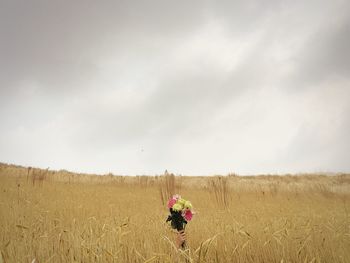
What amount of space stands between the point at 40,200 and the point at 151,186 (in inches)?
269

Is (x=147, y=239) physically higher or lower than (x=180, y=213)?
lower

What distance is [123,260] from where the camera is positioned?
2592 mm

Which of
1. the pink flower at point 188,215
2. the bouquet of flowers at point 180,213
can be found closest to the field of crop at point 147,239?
the bouquet of flowers at point 180,213

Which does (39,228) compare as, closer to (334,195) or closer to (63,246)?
(63,246)

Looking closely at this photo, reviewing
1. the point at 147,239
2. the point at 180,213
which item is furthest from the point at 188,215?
the point at 147,239

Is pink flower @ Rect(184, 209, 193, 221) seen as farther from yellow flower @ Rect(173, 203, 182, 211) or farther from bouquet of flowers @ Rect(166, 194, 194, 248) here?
yellow flower @ Rect(173, 203, 182, 211)

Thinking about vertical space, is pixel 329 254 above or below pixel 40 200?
below

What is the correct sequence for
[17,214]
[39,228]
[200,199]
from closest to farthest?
[39,228] → [17,214] → [200,199]

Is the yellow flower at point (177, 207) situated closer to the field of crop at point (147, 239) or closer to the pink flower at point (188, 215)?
the pink flower at point (188, 215)

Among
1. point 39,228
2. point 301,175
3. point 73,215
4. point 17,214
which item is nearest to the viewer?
point 39,228

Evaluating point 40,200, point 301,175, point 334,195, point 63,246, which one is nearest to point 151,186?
point 40,200

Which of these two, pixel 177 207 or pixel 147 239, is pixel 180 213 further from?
pixel 147 239

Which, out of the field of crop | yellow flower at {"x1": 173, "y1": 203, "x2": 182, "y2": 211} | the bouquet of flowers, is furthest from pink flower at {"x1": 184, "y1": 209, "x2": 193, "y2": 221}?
the field of crop

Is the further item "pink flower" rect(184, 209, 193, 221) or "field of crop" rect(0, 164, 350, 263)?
"pink flower" rect(184, 209, 193, 221)
